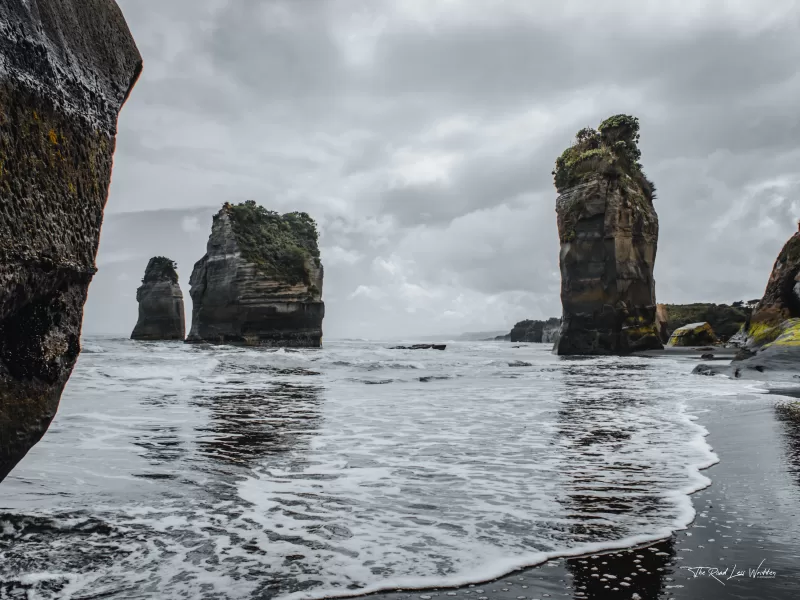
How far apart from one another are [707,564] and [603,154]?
35272mm

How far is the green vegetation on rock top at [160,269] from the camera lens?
62.0 metres

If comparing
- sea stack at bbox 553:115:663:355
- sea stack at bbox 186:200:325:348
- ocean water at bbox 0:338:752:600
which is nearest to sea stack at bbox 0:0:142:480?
ocean water at bbox 0:338:752:600

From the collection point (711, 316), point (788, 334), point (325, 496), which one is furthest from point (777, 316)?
point (711, 316)

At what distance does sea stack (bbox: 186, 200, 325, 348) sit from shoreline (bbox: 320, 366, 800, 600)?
41.2 meters

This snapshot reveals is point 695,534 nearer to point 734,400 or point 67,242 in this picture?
point 67,242

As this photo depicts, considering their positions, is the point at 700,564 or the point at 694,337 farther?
the point at 694,337

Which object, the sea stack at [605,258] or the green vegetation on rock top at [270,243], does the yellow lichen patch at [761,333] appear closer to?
the sea stack at [605,258]

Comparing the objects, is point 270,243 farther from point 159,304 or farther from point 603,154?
point 603,154

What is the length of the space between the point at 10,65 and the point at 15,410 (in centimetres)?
146

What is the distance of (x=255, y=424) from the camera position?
6.96 metres

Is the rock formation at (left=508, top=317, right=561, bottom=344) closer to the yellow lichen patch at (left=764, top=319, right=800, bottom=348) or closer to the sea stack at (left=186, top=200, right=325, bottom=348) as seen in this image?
the sea stack at (left=186, top=200, right=325, bottom=348)

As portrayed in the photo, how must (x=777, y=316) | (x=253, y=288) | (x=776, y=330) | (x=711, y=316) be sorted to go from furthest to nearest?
(x=711, y=316)
(x=253, y=288)
(x=777, y=316)
(x=776, y=330)

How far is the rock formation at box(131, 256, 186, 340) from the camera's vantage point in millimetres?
61938

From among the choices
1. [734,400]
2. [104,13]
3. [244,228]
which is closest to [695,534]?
[104,13]
